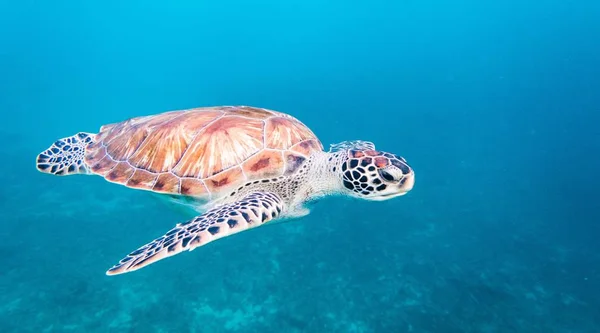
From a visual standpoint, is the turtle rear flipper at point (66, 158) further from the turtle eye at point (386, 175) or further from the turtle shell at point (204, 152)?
the turtle eye at point (386, 175)

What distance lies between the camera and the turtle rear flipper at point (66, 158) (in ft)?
16.2

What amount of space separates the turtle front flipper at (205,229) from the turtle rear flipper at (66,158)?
7.87 feet

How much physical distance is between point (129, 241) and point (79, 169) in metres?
6.91

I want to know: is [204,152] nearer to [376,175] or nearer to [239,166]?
[239,166]

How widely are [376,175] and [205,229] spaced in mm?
1989

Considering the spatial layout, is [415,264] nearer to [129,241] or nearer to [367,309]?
[367,309]

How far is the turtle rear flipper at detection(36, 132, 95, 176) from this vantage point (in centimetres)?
494

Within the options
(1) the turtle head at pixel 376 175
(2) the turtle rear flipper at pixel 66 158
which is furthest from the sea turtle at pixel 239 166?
(2) the turtle rear flipper at pixel 66 158

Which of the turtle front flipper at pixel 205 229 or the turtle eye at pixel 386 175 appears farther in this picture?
the turtle eye at pixel 386 175

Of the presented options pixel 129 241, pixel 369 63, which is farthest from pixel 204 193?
pixel 369 63

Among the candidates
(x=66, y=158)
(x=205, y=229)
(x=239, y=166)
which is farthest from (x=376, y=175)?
(x=66, y=158)

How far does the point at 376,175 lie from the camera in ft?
12.6

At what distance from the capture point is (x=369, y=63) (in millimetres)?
43781

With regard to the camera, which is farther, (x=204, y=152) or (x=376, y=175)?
(x=204, y=152)
